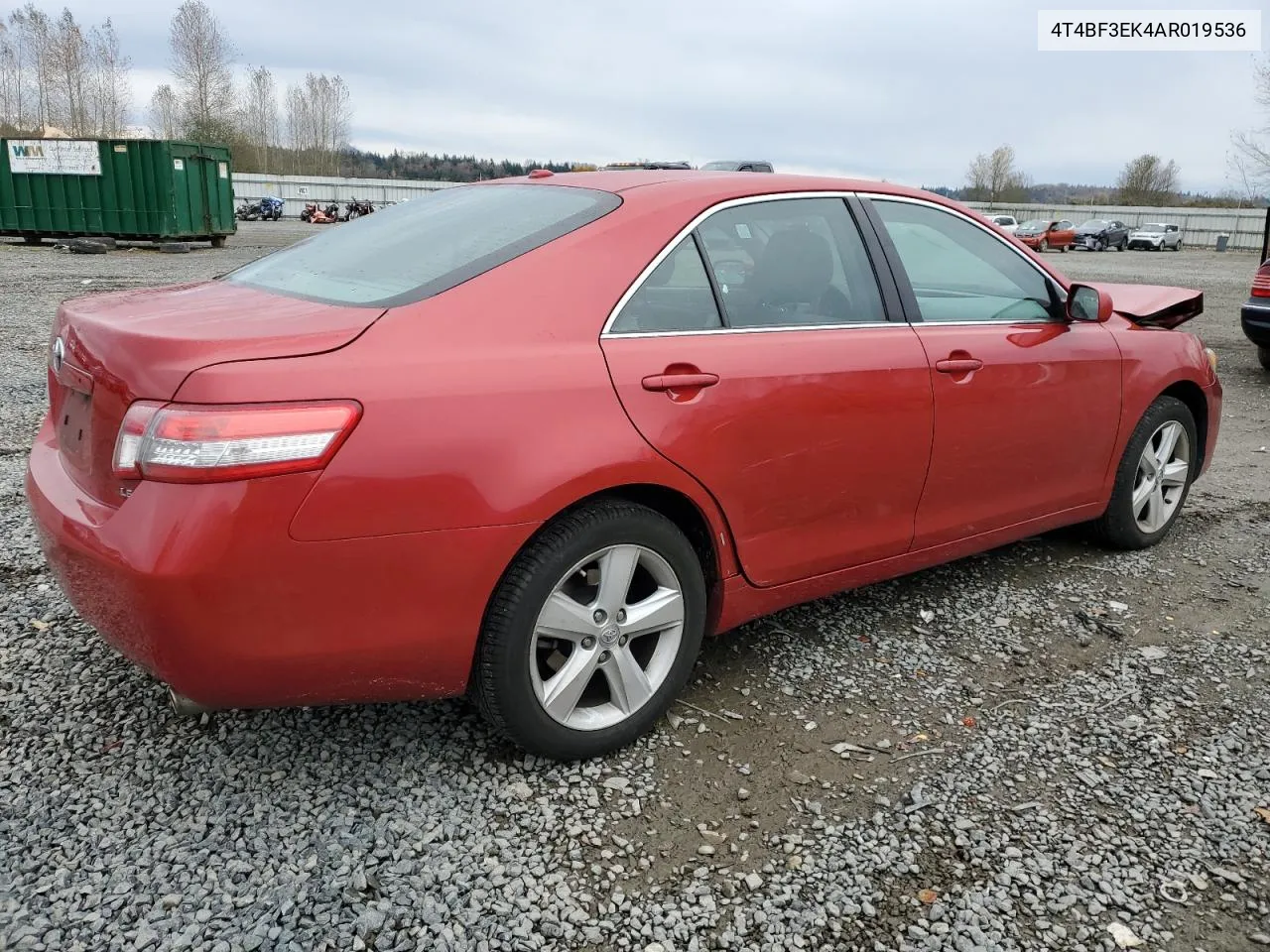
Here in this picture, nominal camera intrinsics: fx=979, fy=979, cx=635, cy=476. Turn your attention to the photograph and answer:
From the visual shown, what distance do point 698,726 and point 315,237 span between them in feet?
6.85

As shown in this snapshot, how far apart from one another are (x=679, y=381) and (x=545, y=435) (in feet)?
1.48

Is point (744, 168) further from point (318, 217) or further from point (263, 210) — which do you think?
point (263, 210)

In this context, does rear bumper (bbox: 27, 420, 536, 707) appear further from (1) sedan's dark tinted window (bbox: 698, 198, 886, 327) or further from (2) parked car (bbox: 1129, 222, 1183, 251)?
(2) parked car (bbox: 1129, 222, 1183, 251)

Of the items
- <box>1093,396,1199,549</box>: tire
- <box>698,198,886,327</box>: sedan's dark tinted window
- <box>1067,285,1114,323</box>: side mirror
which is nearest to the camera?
<box>698,198,886,327</box>: sedan's dark tinted window

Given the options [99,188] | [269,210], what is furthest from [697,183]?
[269,210]

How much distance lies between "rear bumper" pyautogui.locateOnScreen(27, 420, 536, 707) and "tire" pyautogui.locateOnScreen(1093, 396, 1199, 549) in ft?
9.89

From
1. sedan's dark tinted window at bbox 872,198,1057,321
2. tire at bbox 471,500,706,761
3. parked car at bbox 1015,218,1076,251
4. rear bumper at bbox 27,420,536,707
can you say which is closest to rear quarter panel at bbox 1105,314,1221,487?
sedan's dark tinted window at bbox 872,198,1057,321

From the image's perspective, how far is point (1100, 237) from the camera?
42.4 meters

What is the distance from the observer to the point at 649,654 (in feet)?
9.14

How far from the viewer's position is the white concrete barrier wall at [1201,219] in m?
49.7

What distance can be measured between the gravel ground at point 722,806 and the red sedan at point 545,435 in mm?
300

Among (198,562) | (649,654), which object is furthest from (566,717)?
(198,562)

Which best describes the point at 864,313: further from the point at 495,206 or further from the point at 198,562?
the point at 198,562

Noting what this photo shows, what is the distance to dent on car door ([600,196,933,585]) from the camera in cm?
263
